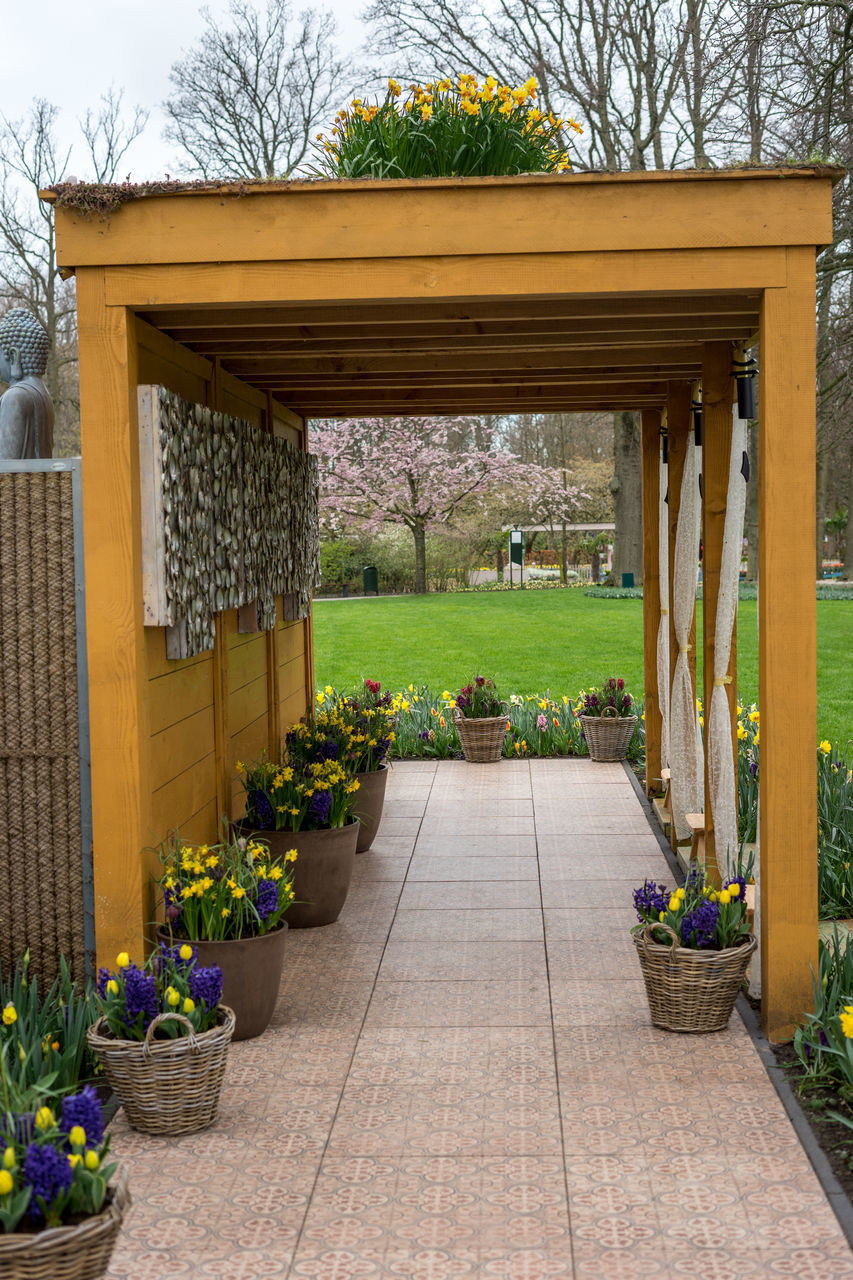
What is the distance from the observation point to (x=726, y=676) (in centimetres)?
489

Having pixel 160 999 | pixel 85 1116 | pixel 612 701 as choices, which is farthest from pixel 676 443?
pixel 85 1116

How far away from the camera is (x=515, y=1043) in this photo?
3891 mm

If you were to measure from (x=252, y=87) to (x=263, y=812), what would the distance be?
18090 mm

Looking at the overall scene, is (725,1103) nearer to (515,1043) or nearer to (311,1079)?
(515,1043)

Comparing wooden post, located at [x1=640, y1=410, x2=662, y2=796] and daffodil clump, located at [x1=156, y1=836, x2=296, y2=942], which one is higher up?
wooden post, located at [x1=640, y1=410, x2=662, y2=796]

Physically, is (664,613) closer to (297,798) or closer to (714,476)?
(714,476)

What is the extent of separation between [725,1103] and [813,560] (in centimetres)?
168

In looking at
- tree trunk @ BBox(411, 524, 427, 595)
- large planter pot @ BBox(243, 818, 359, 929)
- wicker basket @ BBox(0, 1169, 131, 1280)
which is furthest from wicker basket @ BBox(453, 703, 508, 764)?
tree trunk @ BBox(411, 524, 427, 595)

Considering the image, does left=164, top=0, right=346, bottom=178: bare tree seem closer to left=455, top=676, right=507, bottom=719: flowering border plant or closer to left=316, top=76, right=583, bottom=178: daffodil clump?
left=455, top=676, right=507, bottom=719: flowering border plant

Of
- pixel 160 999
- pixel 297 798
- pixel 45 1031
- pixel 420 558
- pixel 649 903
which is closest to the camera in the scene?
pixel 160 999

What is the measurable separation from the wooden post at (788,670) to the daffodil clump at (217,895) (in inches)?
65.0

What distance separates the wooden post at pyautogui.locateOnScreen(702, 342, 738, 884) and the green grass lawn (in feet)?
15.7

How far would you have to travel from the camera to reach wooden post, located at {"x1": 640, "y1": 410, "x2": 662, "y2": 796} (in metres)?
7.12

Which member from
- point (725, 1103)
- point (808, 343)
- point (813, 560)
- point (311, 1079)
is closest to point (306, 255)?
point (808, 343)
